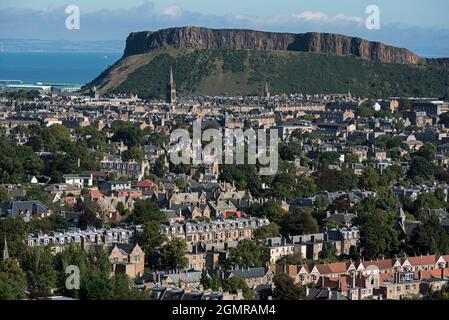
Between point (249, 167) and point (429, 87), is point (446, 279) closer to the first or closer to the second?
point (249, 167)

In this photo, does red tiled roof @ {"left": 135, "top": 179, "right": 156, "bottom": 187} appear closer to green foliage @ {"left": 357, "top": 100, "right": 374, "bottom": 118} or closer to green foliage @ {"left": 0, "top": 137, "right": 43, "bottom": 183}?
green foliage @ {"left": 0, "top": 137, "right": 43, "bottom": 183}

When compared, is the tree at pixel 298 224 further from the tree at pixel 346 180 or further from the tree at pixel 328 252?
the tree at pixel 346 180

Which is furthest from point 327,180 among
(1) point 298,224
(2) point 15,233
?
(2) point 15,233

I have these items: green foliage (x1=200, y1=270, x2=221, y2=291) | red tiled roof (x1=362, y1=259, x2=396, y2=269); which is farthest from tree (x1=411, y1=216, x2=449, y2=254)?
green foliage (x1=200, y1=270, x2=221, y2=291)

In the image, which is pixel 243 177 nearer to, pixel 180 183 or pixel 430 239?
pixel 180 183

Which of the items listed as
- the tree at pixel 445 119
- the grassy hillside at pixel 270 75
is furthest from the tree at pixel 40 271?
the grassy hillside at pixel 270 75
